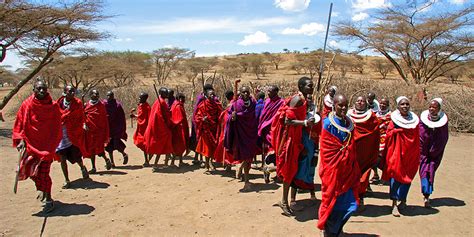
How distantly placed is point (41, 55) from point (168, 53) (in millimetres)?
20010

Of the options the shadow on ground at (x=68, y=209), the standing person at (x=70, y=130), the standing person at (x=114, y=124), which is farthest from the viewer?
the standing person at (x=114, y=124)

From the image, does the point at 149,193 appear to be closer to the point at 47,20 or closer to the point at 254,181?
the point at 254,181

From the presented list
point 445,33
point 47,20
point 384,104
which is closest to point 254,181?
point 384,104

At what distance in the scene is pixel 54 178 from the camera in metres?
7.80

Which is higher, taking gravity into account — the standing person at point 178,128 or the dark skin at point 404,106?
the dark skin at point 404,106

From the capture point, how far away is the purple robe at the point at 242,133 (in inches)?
267

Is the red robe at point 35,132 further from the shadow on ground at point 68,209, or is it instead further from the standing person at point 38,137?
the shadow on ground at point 68,209

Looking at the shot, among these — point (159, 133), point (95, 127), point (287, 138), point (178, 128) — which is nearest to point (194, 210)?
point (287, 138)

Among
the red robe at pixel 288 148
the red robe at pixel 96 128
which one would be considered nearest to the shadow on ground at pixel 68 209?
the red robe at pixel 96 128

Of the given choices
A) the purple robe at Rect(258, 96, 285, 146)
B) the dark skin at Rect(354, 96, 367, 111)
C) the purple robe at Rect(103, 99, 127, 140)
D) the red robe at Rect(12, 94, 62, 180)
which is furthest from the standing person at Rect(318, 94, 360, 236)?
the purple robe at Rect(103, 99, 127, 140)

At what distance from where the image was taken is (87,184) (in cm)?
723

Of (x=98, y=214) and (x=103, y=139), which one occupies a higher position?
(x=103, y=139)

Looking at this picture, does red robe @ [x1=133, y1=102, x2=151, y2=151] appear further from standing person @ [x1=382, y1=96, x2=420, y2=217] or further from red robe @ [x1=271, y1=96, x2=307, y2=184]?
standing person @ [x1=382, y1=96, x2=420, y2=217]

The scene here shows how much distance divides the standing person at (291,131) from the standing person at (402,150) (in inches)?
50.2
